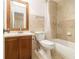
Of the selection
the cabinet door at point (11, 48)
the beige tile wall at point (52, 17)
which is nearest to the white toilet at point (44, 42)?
the beige tile wall at point (52, 17)

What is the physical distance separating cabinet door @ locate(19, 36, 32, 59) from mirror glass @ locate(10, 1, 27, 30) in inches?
20.3

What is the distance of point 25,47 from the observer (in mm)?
2414

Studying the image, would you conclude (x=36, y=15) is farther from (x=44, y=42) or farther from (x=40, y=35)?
(x=44, y=42)

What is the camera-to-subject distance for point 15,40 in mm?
2150

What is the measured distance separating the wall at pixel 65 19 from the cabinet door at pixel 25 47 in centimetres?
121

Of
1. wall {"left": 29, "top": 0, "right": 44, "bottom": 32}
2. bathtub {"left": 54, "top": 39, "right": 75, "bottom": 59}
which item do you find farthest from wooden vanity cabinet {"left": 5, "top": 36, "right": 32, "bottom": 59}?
bathtub {"left": 54, "top": 39, "right": 75, "bottom": 59}

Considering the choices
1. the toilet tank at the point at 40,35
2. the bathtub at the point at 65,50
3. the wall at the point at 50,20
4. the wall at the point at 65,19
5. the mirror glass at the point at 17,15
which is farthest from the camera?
the wall at the point at 50,20

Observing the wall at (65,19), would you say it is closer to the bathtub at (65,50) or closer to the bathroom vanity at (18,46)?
the bathtub at (65,50)

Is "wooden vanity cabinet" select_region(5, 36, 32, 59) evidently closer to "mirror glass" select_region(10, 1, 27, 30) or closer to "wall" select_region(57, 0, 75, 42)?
"mirror glass" select_region(10, 1, 27, 30)

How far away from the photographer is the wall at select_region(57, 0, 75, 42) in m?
2.77

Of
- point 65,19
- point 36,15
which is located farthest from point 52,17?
point 36,15

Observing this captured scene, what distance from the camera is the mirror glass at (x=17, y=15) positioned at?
2571 millimetres

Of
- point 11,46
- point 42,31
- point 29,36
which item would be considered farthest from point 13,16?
point 42,31

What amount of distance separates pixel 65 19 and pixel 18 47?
1.73 m
